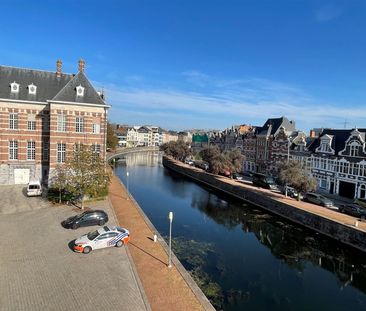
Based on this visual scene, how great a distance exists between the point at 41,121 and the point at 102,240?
1047 inches

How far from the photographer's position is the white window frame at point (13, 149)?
40125 millimetres

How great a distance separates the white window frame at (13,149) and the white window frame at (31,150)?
1.41 m

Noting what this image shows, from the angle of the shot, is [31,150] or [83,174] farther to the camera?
[31,150]

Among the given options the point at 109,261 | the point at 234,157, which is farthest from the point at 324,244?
the point at 234,157

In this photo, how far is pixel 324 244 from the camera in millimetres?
29422

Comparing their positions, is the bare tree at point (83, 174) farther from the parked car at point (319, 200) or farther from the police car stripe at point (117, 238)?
the parked car at point (319, 200)

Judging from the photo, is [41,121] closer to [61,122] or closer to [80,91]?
[61,122]

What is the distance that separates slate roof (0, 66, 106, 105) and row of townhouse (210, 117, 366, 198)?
33.8m

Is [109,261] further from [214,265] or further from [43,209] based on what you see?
[43,209]

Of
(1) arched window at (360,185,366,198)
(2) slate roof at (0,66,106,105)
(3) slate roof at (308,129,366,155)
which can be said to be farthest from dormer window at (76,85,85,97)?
(1) arched window at (360,185,366,198)

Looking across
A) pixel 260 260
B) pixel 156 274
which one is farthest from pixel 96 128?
pixel 156 274

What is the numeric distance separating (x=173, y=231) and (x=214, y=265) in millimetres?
8651

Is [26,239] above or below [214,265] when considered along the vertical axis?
above

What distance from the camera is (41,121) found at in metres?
41.2
